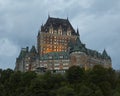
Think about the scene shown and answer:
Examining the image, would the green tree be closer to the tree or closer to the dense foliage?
the dense foliage

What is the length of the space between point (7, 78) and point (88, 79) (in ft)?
93.2

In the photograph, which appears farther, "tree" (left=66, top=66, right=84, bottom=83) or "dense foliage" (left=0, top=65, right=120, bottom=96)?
"tree" (left=66, top=66, right=84, bottom=83)

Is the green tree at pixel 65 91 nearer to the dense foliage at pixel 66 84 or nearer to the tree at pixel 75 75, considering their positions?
the dense foliage at pixel 66 84

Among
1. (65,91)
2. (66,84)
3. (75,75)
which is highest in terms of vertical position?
(75,75)

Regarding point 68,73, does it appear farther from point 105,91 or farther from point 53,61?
point 53,61

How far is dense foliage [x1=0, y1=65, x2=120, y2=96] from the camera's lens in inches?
4798

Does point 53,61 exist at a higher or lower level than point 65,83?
higher

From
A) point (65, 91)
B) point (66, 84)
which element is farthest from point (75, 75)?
point (65, 91)

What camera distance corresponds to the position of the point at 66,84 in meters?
128

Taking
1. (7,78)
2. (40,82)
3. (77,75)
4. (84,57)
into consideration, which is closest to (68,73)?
(77,75)

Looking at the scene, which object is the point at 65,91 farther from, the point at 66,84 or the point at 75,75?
the point at 75,75

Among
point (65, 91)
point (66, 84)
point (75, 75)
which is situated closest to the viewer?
point (65, 91)

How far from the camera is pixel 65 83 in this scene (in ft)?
424

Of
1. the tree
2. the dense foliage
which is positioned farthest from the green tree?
the tree
